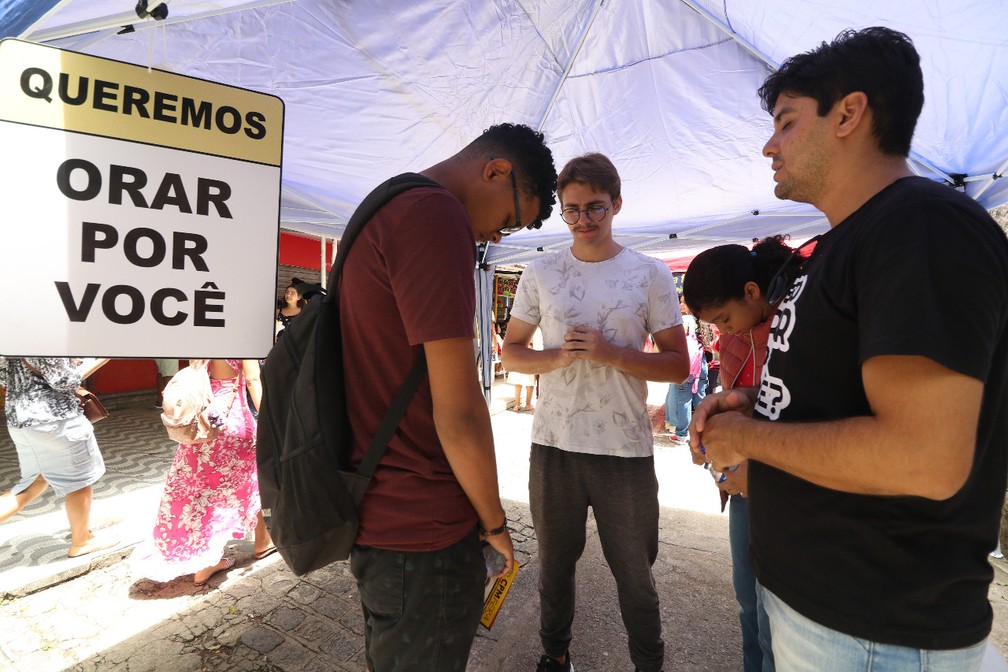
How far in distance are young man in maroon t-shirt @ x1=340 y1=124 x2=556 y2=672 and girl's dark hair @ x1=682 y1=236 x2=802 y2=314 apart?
3.39 feet

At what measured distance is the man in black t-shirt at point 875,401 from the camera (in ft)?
2.44

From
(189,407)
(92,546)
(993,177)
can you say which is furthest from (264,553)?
(993,177)

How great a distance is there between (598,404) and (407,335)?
1157 mm

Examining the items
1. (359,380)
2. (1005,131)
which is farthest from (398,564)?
(1005,131)

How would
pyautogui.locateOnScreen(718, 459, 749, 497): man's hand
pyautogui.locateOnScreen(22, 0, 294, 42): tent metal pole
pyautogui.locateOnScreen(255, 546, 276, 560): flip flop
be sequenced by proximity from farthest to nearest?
pyautogui.locateOnScreen(255, 546, 276, 560): flip flop, pyautogui.locateOnScreen(718, 459, 749, 497): man's hand, pyautogui.locateOnScreen(22, 0, 294, 42): tent metal pole

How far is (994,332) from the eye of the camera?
742 mm

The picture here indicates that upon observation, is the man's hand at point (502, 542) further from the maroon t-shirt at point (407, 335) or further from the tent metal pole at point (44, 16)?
the tent metal pole at point (44, 16)

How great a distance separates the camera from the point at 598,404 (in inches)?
81.2

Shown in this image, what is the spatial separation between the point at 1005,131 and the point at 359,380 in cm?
406

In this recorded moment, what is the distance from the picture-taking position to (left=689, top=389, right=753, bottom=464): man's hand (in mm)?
1206

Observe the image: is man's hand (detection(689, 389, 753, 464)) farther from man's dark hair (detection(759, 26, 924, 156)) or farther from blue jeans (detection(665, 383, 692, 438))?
blue jeans (detection(665, 383, 692, 438))

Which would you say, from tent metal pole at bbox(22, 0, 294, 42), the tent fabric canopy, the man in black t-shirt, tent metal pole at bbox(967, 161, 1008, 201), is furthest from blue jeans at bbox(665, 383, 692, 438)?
tent metal pole at bbox(22, 0, 294, 42)

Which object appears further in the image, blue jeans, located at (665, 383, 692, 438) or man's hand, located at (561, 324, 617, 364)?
blue jeans, located at (665, 383, 692, 438)

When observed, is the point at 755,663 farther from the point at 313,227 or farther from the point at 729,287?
the point at 313,227
